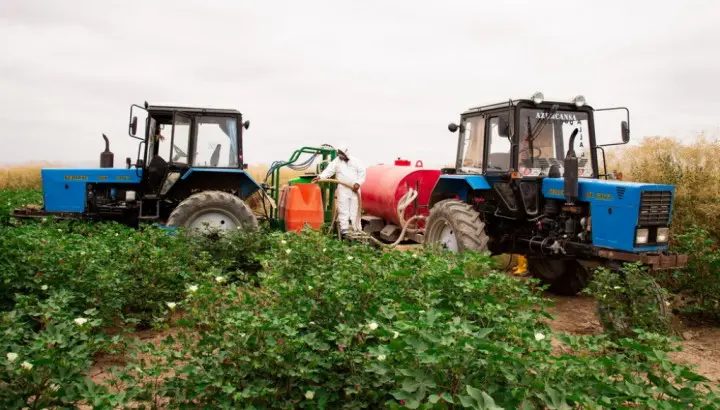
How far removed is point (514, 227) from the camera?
7359 mm

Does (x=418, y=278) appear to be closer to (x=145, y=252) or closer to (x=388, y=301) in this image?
(x=388, y=301)

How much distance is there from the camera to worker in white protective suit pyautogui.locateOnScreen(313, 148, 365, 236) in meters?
9.72

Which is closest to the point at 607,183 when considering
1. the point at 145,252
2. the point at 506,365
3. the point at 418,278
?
the point at 418,278

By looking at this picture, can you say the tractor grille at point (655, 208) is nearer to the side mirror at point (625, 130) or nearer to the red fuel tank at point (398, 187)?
the side mirror at point (625, 130)

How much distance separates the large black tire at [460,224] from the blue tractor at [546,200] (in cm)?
1

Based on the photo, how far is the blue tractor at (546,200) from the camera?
5.96 metres

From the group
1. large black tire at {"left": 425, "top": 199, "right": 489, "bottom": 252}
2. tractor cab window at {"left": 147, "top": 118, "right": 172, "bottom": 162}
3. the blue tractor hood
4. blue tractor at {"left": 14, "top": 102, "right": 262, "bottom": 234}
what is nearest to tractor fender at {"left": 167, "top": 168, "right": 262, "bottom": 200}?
blue tractor at {"left": 14, "top": 102, "right": 262, "bottom": 234}

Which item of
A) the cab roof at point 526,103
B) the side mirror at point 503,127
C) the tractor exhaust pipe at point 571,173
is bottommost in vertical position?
the tractor exhaust pipe at point 571,173

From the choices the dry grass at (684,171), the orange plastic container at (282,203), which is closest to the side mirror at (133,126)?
the orange plastic container at (282,203)

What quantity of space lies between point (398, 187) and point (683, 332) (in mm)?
4831

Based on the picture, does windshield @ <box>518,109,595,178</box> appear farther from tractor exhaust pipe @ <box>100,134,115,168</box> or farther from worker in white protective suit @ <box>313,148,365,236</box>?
tractor exhaust pipe @ <box>100,134,115,168</box>

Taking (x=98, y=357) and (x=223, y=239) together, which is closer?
(x=98, y=357)

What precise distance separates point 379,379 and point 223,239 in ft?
15.8

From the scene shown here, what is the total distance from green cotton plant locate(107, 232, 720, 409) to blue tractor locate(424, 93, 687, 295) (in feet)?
7.51
